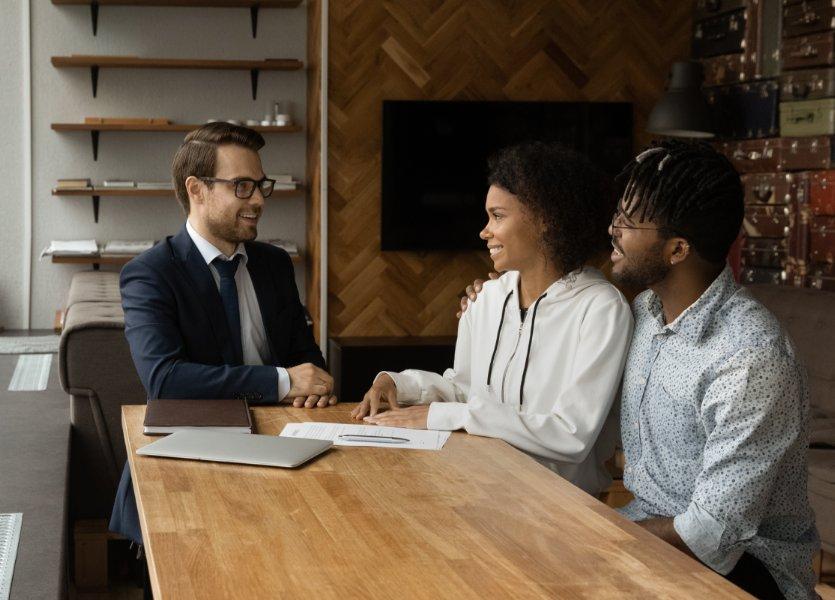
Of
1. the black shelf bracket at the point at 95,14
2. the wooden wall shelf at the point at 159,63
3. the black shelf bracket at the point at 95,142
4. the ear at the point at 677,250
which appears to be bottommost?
the ear at the point at 677,250

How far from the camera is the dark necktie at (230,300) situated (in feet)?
8.31

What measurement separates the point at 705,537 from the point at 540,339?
655 mm

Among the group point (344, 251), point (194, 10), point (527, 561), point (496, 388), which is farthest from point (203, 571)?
point (194, 10)

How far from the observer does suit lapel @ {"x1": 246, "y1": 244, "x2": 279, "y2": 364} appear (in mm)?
2637

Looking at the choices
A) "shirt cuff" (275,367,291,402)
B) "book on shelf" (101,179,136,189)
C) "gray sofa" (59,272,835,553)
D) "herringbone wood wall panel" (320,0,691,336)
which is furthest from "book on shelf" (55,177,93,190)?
"shirt cuff" (275,367,291,402)

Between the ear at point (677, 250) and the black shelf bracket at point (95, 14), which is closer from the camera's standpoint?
the ear at point (677, 250)

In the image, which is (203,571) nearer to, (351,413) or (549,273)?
(351,413)

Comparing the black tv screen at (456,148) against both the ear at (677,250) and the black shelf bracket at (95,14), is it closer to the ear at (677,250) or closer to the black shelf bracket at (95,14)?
the black shelf bracket at (95,14)

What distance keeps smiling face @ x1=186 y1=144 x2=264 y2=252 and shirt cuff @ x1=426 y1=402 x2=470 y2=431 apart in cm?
79

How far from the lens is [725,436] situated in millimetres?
1667

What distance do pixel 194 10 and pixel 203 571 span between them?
5.08 m

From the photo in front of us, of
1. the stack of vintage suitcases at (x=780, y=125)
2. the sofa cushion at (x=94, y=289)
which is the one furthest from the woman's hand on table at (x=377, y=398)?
the stack of vintage suitcases at (x=780, y=125)

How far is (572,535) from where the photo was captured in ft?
4.66

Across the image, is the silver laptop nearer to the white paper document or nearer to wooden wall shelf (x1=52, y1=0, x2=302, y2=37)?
the white paper document
